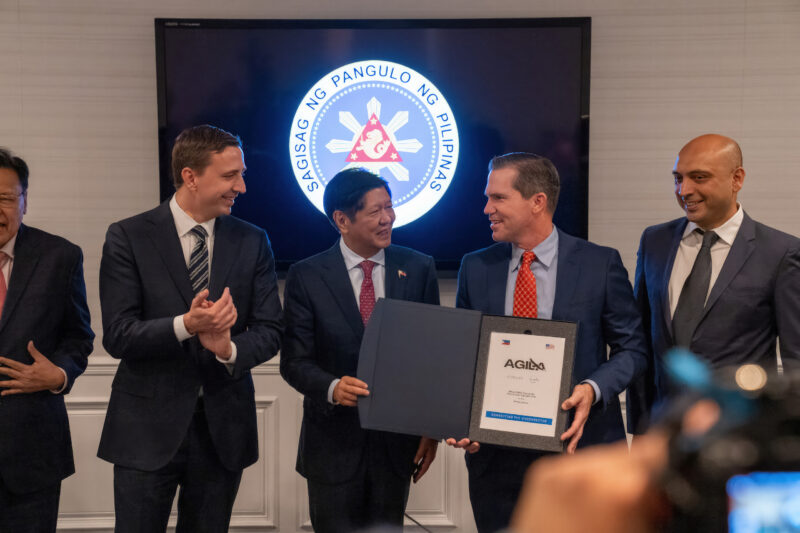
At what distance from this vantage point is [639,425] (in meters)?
2.75

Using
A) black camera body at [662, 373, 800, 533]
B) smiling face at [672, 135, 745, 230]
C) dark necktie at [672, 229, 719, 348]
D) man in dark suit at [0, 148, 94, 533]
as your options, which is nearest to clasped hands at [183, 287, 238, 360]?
man in dark suit at [0, 148, 94, 533]

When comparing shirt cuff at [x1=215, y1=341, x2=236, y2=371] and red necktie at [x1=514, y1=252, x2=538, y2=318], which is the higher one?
red necktie at [x1=514, y1=252, x2=538, y2=318]

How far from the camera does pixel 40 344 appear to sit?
8.75 feet

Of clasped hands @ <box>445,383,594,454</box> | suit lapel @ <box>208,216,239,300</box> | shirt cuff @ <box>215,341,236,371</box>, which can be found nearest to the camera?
clasped hands @ <box>445,383,594,454</box>

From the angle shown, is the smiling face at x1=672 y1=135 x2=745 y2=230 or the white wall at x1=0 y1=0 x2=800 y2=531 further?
the white wall at x1=0 y1=0 x2=800 y2=531

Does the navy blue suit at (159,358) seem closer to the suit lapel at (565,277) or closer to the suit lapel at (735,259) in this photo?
the suit lapel at (565,277)

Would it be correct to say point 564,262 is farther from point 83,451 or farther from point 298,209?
point 83,451

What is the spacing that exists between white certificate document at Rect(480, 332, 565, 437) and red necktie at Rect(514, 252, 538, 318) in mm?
183

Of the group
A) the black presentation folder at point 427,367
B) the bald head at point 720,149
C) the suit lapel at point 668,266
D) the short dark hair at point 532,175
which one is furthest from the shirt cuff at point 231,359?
the bald head at point 720,149

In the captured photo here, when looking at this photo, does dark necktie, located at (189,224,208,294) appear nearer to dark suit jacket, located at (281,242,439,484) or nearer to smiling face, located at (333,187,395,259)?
dark suit jacket, located at (281,242,439,484)

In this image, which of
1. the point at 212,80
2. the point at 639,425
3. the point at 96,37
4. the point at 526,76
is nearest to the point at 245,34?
the point at 212,80

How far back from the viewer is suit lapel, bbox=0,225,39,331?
103 inches

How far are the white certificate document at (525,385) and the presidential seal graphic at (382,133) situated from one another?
4.89 feet

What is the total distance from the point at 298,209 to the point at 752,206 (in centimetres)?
223
